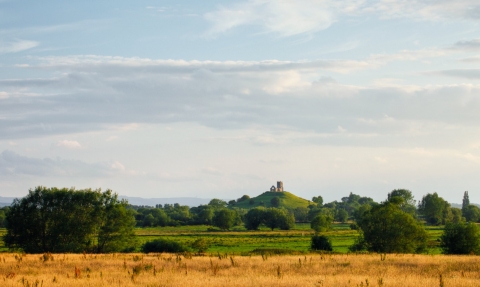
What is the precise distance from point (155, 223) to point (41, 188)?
327 feet

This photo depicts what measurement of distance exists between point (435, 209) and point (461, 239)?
124750 mm

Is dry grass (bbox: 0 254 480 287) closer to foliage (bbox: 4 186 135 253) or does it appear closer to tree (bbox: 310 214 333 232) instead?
foliage (bbox: 4 186 135 253)

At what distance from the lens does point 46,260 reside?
124ft

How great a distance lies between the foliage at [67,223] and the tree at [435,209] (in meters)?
135

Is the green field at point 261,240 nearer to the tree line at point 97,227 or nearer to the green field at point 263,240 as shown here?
the green field at point 263,240

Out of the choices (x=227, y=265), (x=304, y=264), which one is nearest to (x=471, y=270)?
(x=304, y=264)

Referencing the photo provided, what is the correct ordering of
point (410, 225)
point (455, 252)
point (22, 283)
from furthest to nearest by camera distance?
point (410, 225)
point (455, 252)
point (22, 283)

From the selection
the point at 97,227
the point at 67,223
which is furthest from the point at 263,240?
the point at 67,223

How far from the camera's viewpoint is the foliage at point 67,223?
250 ft

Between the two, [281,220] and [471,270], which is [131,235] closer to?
[471,270]

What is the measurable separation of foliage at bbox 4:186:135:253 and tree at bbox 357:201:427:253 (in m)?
34.1

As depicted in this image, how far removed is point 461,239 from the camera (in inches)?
2677

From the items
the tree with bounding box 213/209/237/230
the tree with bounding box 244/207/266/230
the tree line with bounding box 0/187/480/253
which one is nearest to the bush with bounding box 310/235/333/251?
the tree line with bounding box 0/187/480/253

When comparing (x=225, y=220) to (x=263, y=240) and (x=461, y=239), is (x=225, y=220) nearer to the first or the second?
(x=263, y=240)
